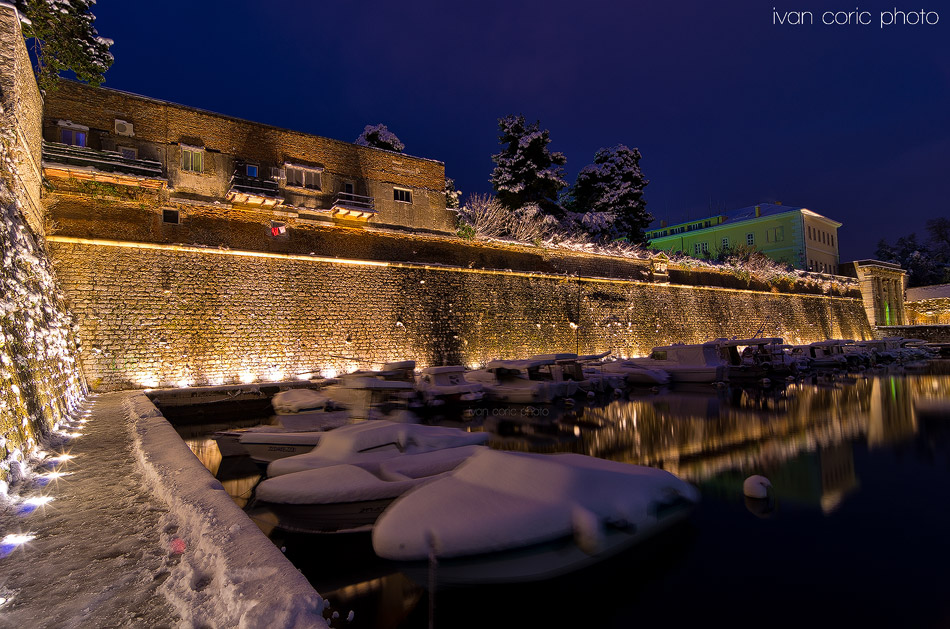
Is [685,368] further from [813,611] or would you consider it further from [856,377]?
[813,611]

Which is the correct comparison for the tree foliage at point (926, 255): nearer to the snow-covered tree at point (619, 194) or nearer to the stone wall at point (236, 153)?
the snow-covered tree at point (619, 194)

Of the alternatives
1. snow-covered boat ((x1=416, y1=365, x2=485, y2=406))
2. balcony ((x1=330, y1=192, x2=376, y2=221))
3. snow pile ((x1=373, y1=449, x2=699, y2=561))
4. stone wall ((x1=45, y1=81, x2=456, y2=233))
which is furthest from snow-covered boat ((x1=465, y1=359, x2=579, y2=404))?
snow pile ((x1=373, y1=449, x2=699, y2=561))

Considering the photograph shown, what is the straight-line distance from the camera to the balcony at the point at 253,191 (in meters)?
13.8

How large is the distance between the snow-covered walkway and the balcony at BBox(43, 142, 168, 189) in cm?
1070

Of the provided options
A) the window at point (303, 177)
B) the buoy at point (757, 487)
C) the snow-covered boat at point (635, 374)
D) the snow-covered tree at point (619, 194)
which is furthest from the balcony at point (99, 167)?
the snow-covered tree at point (619, 194)

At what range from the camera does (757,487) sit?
5770 mm

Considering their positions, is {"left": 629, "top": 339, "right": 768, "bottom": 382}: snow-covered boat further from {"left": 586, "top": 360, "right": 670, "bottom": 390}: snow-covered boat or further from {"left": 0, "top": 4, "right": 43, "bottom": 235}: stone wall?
{"left": 0, "top": 4, "right": 43, "bottom": 235}: stone wall

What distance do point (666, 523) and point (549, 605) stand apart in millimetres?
1724

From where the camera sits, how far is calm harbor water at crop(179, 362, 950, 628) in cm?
351

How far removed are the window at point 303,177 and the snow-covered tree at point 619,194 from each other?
16.9 m

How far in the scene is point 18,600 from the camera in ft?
7.02

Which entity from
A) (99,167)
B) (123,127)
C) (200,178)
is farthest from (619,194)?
(99,167)

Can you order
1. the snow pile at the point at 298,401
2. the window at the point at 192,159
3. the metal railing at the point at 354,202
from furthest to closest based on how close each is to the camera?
the metal railing at the point at 354,202 → the window at the point at 192,159 → the snow pile at the point at 298,401

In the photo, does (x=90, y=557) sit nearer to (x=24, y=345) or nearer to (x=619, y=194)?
(x=24, y=345)
